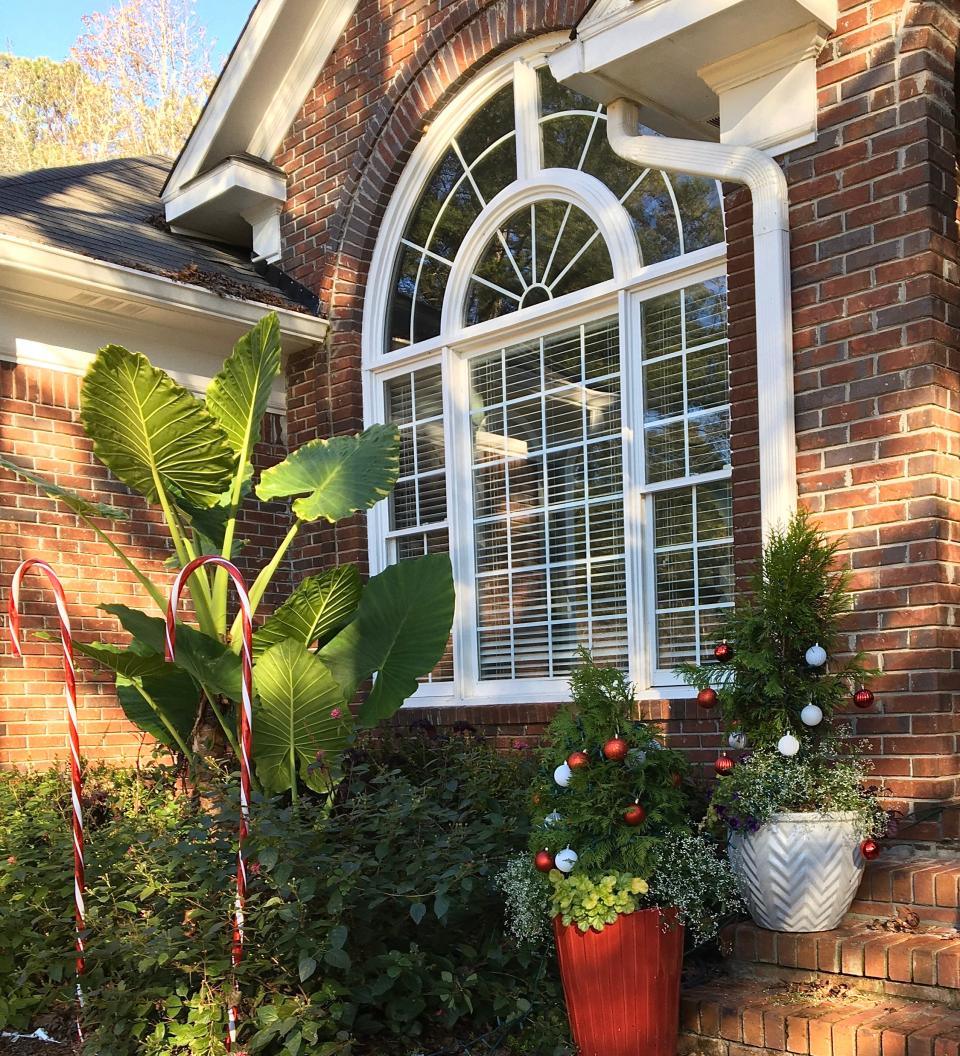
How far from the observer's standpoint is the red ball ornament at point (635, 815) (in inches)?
156

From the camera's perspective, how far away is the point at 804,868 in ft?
13.5

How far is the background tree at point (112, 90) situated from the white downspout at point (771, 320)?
17073mm

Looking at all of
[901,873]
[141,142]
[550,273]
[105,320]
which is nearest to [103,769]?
[105,320]

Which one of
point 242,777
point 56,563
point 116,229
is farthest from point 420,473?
point 242,777

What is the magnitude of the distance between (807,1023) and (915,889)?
30.5 inches


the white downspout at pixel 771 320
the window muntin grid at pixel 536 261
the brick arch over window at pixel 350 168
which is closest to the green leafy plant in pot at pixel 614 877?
the white downspout at pixel 771 320

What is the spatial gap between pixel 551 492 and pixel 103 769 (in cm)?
311

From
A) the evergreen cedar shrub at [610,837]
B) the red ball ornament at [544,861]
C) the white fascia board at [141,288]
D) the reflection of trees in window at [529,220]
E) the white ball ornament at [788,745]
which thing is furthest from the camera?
the white fascia board at [141,288]

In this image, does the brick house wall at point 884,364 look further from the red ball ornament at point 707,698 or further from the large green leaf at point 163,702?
the large green leaf at point 163,702

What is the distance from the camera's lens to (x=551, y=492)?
22.1 feet

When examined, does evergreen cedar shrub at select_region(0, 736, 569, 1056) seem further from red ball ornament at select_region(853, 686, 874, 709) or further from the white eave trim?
the white eave trim

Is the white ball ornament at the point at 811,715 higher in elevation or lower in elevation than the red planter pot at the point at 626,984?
higher

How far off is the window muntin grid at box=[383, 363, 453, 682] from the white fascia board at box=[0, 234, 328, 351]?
73cm

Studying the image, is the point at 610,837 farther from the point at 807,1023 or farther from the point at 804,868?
the point at 807,1023
